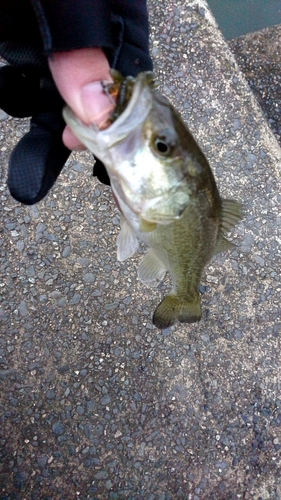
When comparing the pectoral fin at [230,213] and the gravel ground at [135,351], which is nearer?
the pectoral fin at [230,213]

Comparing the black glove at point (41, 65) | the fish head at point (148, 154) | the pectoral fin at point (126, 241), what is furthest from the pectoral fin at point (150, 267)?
the black glove at point (41, 65)

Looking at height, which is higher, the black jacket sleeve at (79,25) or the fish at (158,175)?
the black jacket sleeve at (79,25)

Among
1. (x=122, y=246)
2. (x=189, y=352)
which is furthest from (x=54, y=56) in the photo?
(x=189, y=352)

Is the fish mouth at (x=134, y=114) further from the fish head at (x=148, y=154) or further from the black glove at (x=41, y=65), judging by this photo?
the black glove at (x=41, y=65)

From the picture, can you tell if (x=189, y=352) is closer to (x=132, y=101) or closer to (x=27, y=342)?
(x=27, y=342)

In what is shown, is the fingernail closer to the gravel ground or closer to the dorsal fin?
the dorsal fin

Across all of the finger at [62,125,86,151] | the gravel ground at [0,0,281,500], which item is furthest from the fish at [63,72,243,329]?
the gravel ground at [0,0,281,500]

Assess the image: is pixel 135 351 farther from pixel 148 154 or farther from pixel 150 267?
pixel 148 154
